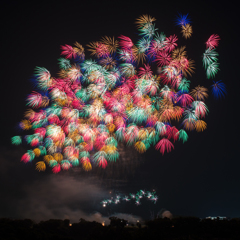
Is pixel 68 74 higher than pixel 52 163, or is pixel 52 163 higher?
pixel 68 74

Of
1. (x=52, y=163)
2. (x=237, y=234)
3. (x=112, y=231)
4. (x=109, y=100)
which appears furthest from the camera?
(x=52, y=163)

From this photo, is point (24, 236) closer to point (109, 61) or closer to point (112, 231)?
point (112, 231)

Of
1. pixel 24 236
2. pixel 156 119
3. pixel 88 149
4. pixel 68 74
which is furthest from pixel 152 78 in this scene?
pixel 24 236

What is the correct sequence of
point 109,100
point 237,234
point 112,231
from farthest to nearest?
point 109,100, point 112,231, point 237,234

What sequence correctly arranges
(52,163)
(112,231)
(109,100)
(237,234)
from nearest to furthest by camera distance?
(237,234)
(112,231)
(109,100)
(52,163)

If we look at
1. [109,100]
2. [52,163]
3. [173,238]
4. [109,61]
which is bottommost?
[173,238]

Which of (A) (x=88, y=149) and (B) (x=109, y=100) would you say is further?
(A) (x=88, y=149)

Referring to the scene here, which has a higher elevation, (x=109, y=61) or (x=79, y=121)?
(x=109, y=61)

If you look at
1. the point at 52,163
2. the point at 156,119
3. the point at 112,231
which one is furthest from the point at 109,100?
the point at 112,231

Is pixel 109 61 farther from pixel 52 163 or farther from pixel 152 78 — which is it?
pixel 52 163
